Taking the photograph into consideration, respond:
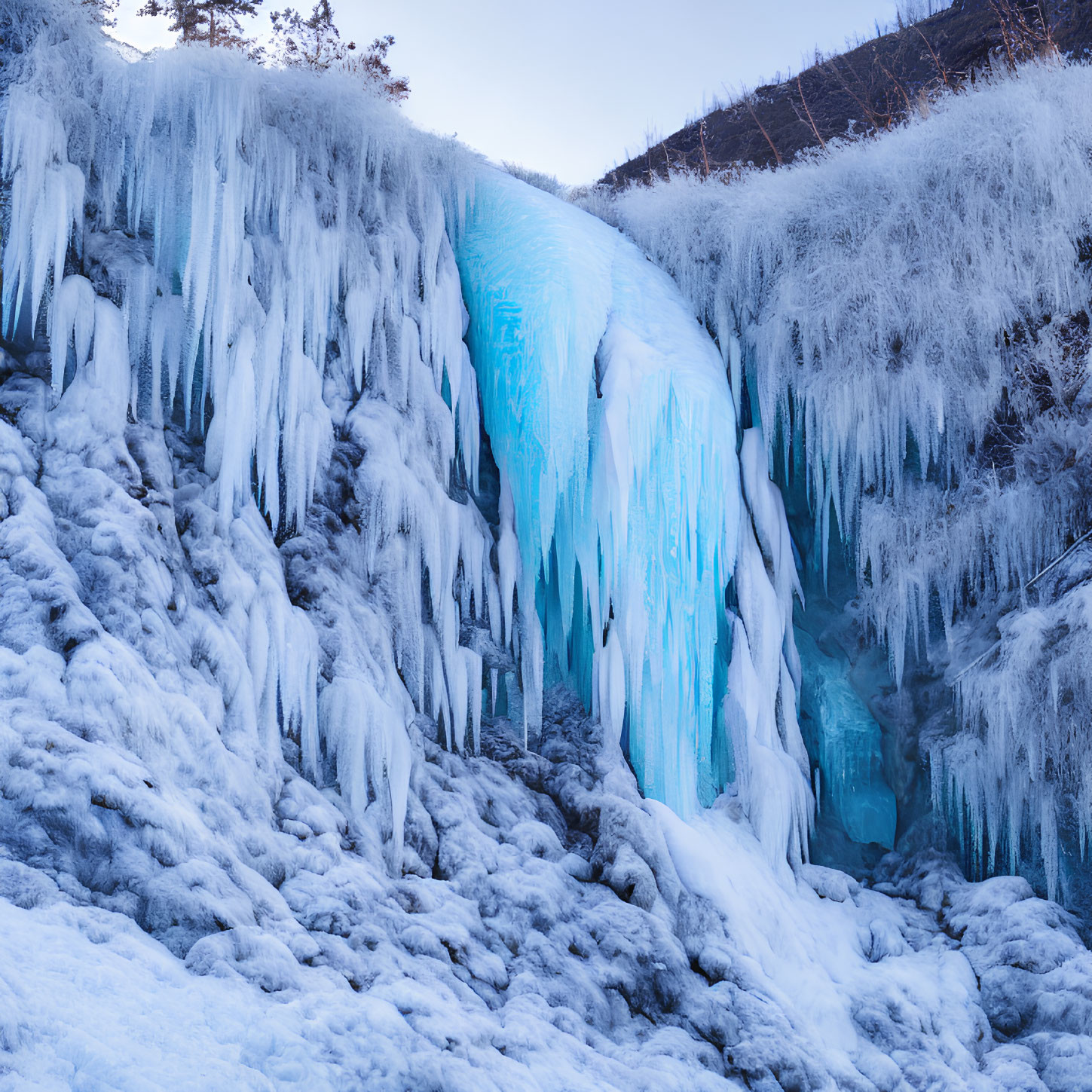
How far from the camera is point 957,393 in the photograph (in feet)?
22.4

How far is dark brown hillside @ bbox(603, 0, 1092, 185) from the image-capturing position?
1126cm

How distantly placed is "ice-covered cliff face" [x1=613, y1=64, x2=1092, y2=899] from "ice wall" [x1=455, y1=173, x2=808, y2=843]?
841 millimetres

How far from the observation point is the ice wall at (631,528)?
6.05 meters

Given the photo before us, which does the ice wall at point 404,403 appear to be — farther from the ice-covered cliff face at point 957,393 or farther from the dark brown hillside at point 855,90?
the dark brown hillside at point 855,90

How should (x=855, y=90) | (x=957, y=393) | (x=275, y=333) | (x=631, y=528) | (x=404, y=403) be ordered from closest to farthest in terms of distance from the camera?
1. (x=275, y=333)
2. (x=404, y=403)
3. (x=631, y=528)
4. (x=957, y=393)
5. (x=855, y=90)

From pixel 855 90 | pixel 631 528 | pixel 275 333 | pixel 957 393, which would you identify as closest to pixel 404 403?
pixel 275 333

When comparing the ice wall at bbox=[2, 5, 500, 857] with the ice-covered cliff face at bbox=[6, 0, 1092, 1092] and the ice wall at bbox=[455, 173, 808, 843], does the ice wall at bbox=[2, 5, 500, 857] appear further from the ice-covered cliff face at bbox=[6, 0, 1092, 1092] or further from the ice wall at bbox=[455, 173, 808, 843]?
the ice wall at bbox=[455, 173, 808, 843]

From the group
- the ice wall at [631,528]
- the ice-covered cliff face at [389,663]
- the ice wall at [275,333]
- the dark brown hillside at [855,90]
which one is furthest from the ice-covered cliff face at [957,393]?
the dark brown hillside at [855,90]

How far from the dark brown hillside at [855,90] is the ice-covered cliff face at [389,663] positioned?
5.77 m

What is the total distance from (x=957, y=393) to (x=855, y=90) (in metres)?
8.31

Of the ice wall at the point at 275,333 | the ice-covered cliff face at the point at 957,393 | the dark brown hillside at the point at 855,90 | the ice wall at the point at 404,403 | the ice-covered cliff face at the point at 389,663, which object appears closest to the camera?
the ice-covered cliff face at the point at 389,663

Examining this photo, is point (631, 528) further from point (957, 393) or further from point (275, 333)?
point (957, 393)

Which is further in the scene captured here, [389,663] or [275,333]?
[275,333]

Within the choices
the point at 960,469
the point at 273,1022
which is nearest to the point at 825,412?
the point at 960,469
